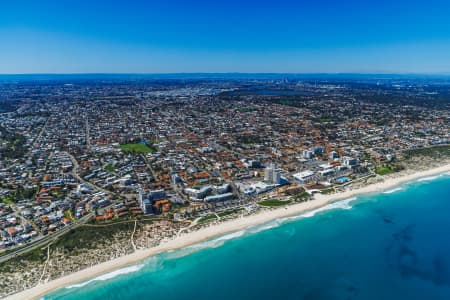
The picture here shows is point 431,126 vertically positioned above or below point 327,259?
above

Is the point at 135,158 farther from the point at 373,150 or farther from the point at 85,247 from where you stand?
the point at 373,150

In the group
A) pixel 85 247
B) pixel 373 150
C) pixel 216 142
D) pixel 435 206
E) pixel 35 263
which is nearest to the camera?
pixel 35 263

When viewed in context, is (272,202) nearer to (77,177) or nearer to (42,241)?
(42,241)

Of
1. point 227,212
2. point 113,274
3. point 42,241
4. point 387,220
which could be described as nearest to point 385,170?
point 387,220

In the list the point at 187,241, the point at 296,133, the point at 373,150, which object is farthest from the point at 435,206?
the point at 296,133

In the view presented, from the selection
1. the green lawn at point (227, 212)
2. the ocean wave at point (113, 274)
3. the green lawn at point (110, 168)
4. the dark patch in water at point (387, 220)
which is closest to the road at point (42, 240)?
the ocean wave at point (113, 274)

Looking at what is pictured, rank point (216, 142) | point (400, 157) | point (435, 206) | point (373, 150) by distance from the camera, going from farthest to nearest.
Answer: point (216, 142) < point (373, 150) < point (400, 157) < point (435, 206)

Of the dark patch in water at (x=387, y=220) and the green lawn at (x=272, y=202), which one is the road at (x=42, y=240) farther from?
the dark patch in water at (x=387, y=220)
